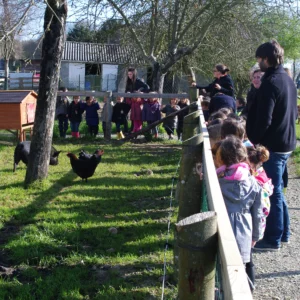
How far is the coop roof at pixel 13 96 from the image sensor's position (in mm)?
12188

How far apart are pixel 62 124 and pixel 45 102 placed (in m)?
7.28

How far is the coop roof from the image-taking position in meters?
12.2

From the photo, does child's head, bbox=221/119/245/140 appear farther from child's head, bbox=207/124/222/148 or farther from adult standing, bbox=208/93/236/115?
adult standing, bbox=208/93/236/115

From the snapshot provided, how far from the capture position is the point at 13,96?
41.0 feet

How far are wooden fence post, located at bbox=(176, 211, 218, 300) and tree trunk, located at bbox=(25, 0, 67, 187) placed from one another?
606cm

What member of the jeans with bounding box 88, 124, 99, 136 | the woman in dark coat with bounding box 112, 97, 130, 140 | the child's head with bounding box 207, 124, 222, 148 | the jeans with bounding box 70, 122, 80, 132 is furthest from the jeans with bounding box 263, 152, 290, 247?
the jeans with bounding box 70, 122, 80, 132

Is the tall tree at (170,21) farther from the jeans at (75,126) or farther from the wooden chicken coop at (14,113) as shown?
the wooden chicken coop at (14,113)

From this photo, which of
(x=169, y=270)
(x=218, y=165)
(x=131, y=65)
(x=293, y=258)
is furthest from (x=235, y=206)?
(x=131, y=65)

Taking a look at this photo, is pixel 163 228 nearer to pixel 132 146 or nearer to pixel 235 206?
pixel 235 206

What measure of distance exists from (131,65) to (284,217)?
1491 centimetres

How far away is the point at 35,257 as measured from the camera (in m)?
4.74

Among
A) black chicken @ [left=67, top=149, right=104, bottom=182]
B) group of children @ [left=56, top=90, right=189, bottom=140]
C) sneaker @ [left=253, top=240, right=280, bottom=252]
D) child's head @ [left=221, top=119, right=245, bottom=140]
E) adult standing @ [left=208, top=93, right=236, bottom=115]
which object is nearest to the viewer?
child's head @ [left=221, top=119, right=245, bottom=140]

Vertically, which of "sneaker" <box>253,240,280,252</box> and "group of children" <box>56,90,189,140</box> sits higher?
"group of children" <box>56,90,189,140</box>

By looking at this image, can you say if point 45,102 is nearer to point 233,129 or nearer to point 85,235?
point 85,235
